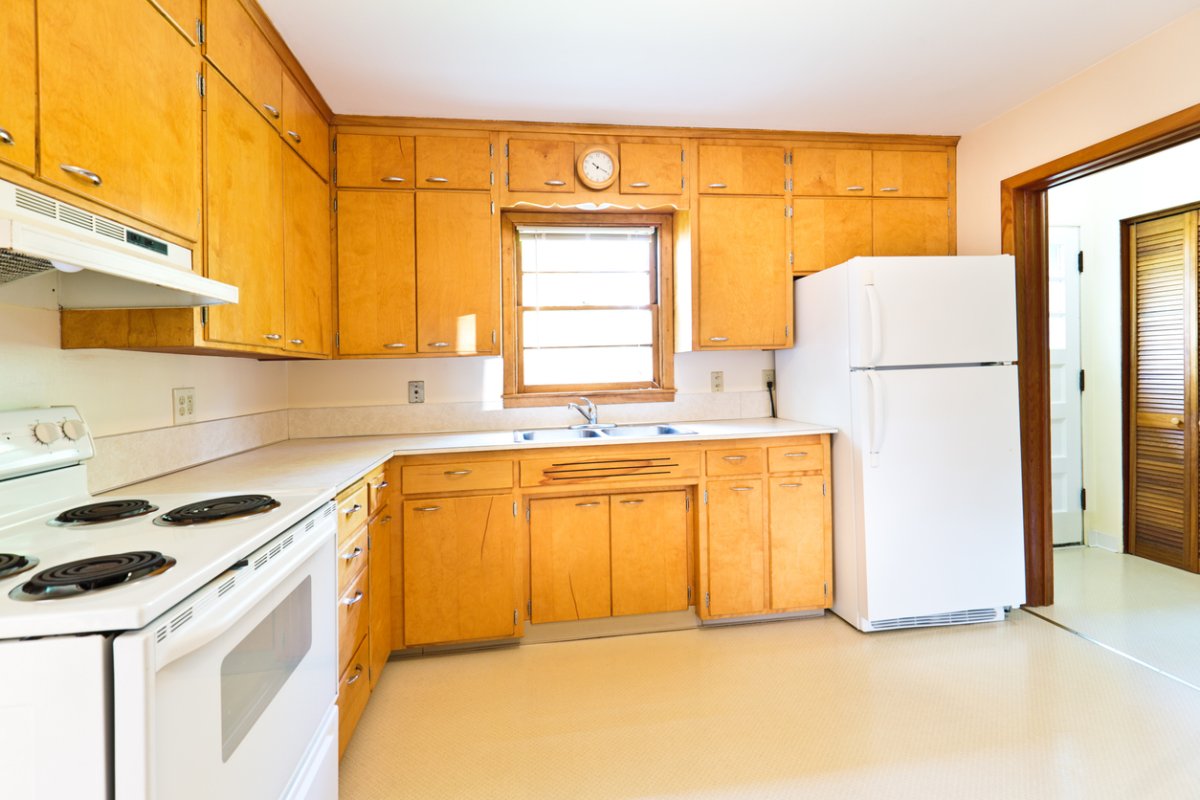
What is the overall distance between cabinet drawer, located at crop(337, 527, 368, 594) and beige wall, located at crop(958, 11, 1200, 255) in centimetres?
317

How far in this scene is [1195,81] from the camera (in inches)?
84.2

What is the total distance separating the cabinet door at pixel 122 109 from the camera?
112 centimetres

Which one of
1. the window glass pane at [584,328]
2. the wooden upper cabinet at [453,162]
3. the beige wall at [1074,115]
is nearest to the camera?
the beige wall at [1074,115]

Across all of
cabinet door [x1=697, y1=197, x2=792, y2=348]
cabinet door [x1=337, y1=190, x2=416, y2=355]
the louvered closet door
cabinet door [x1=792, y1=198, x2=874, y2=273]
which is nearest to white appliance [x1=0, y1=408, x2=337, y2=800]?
cabinet door [x1=337, y1=190, x2=416, y2=355]

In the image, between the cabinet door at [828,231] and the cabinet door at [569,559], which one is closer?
the cabinet door at [569,559]

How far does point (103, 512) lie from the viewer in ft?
4.29

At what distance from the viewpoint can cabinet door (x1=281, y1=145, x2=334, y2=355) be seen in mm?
2260

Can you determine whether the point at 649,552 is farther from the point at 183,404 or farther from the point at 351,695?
the point at 183,404

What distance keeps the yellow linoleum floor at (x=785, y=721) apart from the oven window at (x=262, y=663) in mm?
728

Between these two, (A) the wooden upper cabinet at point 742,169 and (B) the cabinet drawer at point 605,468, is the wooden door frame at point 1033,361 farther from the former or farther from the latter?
(B) the cabinet drawer at point 605,468

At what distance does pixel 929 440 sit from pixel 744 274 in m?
1.22

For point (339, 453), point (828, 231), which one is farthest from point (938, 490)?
point (339, 453)

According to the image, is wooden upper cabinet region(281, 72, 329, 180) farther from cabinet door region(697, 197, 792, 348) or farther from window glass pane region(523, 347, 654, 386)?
cabinet door region(697, 197, 792, 348)

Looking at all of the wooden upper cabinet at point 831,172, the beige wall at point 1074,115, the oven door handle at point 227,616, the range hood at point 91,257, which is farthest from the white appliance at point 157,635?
the beige wall at point 1074,115
